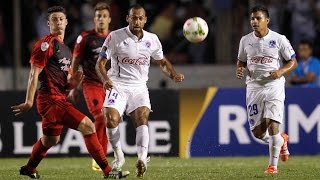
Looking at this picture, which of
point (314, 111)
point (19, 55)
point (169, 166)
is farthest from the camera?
point (19, 55)

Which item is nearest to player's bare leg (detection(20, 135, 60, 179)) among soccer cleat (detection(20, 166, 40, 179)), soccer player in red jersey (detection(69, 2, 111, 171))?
soccer cleat (detection(20, 166, 40, 179))

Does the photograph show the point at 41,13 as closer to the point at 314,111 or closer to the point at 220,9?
the point at 220,9

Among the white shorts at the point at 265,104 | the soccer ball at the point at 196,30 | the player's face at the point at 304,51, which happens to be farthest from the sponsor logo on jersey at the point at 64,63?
the player's face at the point at 304,51

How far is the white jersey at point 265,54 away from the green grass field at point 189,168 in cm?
131

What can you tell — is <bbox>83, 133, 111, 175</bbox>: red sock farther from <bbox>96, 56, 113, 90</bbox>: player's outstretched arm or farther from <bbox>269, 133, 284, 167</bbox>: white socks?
<bbox>269, 133, 284, 167</bbox>: white socks

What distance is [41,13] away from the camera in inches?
806

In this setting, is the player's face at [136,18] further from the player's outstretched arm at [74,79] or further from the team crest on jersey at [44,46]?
the team crest on jersey at [44,46]

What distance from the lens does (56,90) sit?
38.9ft

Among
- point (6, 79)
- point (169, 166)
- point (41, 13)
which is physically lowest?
point (169, 166)

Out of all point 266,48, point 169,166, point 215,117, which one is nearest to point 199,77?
point 215,117

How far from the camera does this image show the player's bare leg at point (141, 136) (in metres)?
11.9

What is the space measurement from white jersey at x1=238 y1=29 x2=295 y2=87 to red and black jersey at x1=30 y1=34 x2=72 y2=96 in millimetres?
2747

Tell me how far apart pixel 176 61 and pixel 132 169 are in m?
6.72

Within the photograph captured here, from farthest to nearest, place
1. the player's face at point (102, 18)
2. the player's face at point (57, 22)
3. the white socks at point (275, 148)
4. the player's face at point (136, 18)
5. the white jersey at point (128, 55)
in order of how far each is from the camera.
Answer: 1. the player's face at point (102, 18)
2. the white socks at point (275, 148)
3. the white jersey at point (128, 55)
4. the player's face at point (136, 18)
5. the player's face at point (57, 22)
